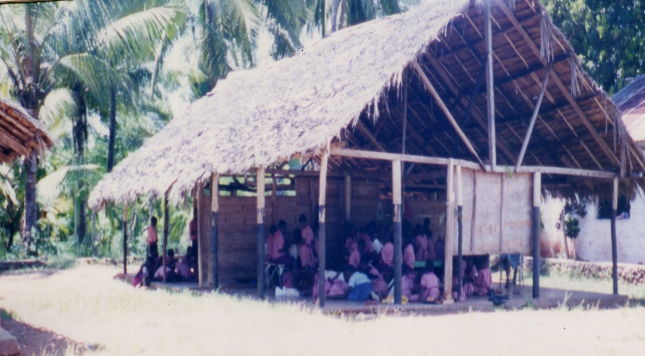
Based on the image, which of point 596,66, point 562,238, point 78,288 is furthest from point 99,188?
point 596,66

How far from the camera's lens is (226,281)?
12.1 meters

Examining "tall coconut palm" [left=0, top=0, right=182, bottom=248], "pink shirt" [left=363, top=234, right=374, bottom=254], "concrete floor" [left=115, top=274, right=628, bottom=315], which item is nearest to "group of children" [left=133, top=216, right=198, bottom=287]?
"concrete floor" [left=115, top=274, right=628, bottom=315]

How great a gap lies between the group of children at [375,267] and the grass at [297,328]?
43.3 inches

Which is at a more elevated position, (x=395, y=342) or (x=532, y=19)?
(x=532, y=19)

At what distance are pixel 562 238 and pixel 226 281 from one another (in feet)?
29.4

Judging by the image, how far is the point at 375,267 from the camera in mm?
10859

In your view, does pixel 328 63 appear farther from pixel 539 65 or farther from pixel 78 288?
pixel 78 288

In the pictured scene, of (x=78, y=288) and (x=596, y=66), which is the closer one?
(x=78, y=288)

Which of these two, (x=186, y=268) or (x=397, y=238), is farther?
(x=186, y=268)

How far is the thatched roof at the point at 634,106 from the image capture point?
13.9 meters

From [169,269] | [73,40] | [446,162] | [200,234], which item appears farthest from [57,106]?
[446,162]

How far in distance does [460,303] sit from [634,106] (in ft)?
27.5

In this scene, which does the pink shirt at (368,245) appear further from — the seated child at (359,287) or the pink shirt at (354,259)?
the seated child at (359,287)

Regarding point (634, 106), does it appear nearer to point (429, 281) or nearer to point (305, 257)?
point (429, 281)
